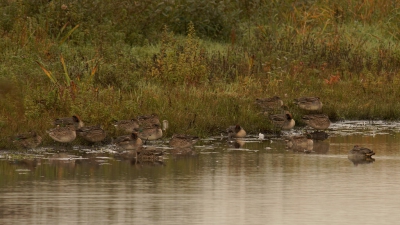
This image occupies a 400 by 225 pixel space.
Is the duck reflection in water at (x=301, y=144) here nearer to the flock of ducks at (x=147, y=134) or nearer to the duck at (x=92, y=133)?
the flock of ducks at (x=147, y=134)

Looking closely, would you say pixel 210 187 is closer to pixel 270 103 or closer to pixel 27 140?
pixel 27 140

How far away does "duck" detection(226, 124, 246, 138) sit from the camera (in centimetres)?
1848

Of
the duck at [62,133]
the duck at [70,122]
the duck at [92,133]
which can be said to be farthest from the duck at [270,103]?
the duck at [62,133]

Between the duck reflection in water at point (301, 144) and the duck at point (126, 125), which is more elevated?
the duck at point (126, 125)

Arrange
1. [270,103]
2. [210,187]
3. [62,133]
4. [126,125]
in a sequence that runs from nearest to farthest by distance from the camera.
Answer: [210,187], [62,133], [126,125], [270,103]

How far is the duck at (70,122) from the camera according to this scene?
17.8 meters

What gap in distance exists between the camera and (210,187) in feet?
44.9

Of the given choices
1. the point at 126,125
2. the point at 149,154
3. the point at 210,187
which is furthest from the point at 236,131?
the point at 210,187

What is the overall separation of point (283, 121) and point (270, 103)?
109 centimetres

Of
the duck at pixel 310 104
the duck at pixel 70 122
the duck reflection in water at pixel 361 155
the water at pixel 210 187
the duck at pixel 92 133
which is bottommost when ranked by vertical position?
the water at pixel 210 187

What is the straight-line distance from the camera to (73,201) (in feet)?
41.0

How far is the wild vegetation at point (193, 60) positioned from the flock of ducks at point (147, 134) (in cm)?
37

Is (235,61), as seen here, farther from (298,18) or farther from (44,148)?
(44,148)

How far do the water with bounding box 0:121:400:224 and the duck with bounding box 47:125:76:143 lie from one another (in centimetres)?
29
